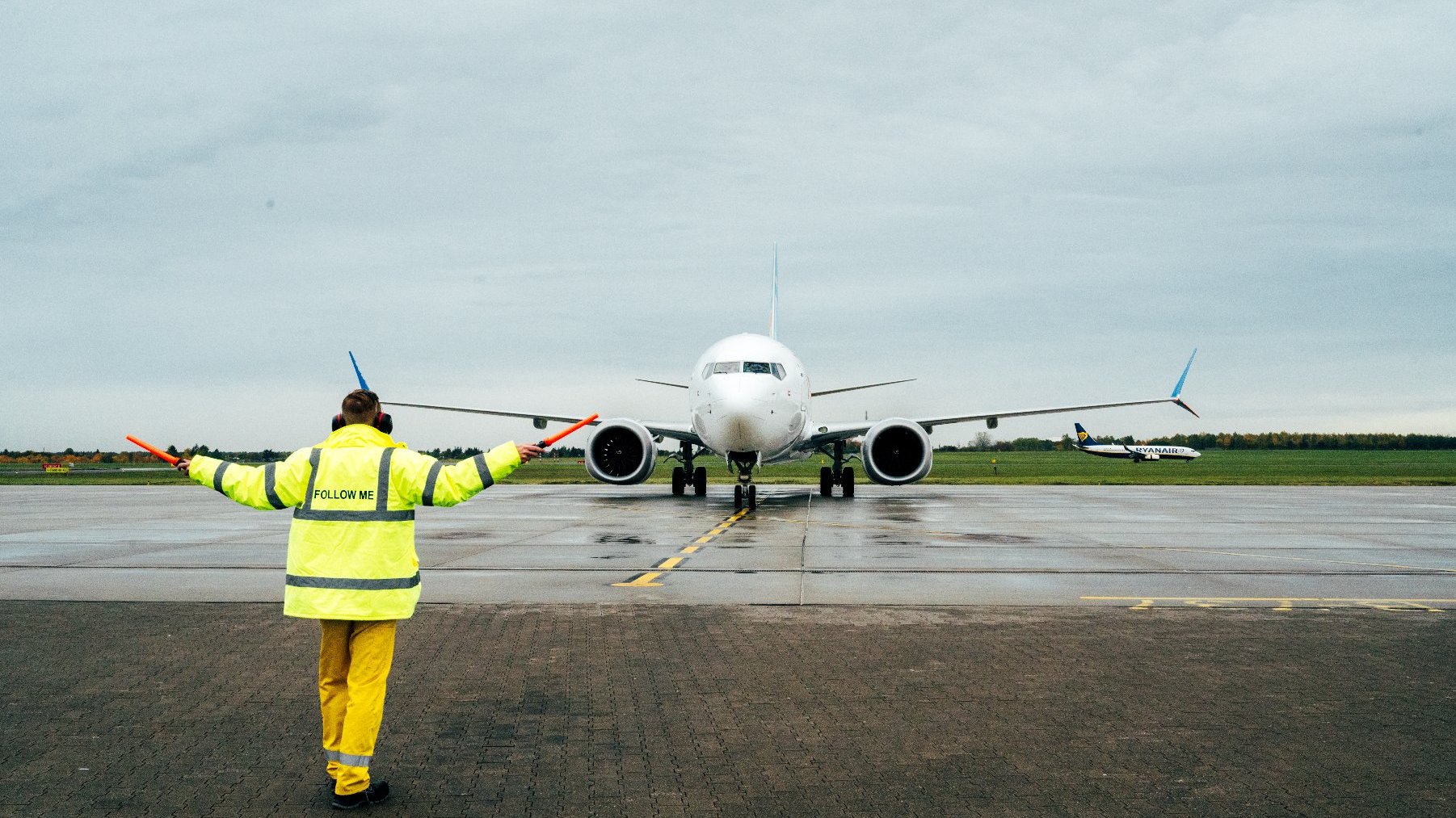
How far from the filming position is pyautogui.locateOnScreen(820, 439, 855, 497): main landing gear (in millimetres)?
28250

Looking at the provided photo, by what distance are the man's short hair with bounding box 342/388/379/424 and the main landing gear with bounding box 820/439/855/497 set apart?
23015mm

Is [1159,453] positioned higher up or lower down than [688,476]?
higher up

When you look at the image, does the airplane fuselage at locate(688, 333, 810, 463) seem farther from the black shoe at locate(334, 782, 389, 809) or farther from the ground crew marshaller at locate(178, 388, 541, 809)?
the black shoe at locate(334, 782, 389, 809)

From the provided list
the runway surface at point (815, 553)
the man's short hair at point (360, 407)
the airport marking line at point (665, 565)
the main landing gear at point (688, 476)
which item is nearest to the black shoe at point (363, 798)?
the man's short hair at point (360, 407)

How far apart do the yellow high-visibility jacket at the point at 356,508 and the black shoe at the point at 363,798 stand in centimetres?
71

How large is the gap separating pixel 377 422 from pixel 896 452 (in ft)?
69.3

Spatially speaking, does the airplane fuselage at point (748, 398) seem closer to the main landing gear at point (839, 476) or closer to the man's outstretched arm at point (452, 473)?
the main landing gear at point (839, 476)

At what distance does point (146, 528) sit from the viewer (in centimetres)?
1731

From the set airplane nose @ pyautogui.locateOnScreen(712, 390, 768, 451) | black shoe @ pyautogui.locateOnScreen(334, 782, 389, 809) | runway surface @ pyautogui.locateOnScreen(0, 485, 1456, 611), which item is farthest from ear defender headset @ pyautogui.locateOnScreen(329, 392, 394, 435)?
airplane nose @ pyautogui.locateOnScreen(712, 390, 768, 451)

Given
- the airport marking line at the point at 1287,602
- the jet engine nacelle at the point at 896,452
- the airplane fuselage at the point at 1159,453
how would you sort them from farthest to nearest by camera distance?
the airplane fuselage at the point at 1159,453, the jet engine nacelle at the point at 896,452, the airport marking line at the point at 1287,602

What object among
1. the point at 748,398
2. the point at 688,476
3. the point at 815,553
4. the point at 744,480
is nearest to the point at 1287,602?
the point at 815,553

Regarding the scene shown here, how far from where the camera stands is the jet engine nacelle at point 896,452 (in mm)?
24906

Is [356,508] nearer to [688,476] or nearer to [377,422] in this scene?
[377,422]

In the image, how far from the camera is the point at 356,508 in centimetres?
469
